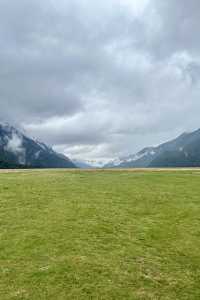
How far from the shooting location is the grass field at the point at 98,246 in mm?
15547

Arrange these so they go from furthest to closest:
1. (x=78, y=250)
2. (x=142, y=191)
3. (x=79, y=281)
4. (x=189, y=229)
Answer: (x=142, y=191), (x=189, y=229), (x=78, y=250), (x=79, y=281)

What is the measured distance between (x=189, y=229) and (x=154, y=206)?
21.2 ft

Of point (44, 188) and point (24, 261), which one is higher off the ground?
point (44, 188)

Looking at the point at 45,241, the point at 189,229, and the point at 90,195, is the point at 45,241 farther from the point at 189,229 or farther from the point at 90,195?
the point at 90,195

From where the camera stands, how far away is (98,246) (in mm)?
20422

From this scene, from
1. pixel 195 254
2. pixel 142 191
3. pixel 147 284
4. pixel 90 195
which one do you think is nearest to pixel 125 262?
pixel 147 284

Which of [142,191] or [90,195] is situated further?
[142,191]

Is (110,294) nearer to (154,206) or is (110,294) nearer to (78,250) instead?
(78,250)

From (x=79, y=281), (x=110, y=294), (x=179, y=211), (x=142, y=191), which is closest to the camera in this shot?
(x=110, y=294)

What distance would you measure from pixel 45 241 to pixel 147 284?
7.35 metres

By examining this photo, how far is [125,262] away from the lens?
18.3 meters

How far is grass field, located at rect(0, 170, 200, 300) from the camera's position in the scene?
15547mm

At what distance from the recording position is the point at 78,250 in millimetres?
19594

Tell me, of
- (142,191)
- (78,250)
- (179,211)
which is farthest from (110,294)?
(142,191)
